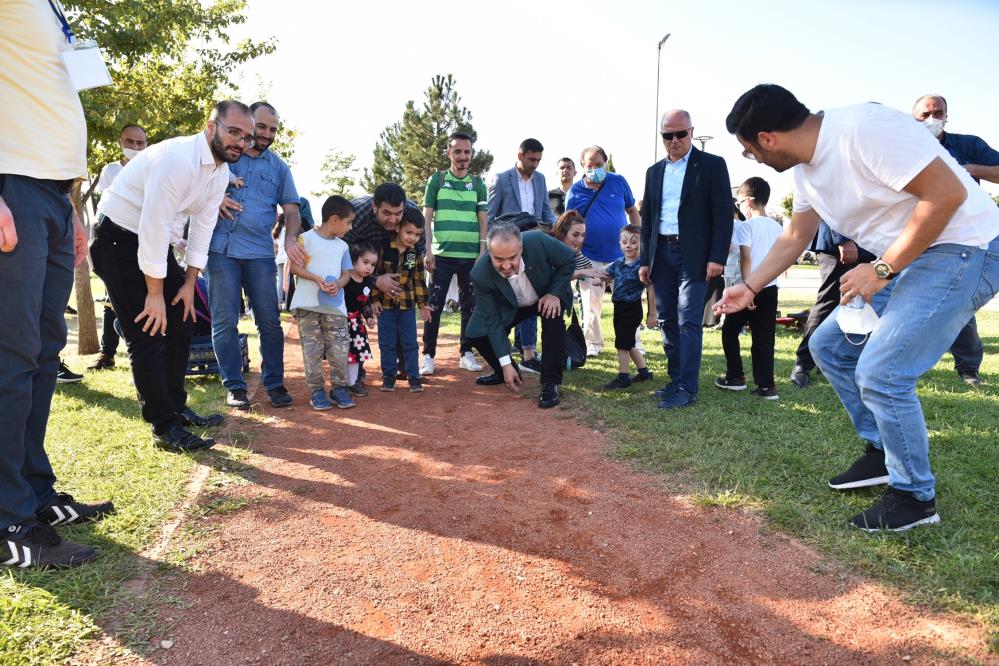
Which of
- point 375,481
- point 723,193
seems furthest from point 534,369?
point 375,481

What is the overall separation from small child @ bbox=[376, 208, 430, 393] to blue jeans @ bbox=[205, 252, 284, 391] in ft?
3.07

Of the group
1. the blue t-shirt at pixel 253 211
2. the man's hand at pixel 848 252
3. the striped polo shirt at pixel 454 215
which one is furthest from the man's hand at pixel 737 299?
the blue t-shirt at pixel 253 211

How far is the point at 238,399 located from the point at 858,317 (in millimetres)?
4273

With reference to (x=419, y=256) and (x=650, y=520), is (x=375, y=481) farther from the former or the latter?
(x=419, y=256)

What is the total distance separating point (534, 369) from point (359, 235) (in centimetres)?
214

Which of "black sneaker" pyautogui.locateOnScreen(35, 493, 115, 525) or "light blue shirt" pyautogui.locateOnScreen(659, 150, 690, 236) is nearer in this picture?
"black sneaker" pyautogui.locateOnScreen(35, 493, 115, 525)

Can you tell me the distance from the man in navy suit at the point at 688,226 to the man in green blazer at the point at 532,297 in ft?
2.69

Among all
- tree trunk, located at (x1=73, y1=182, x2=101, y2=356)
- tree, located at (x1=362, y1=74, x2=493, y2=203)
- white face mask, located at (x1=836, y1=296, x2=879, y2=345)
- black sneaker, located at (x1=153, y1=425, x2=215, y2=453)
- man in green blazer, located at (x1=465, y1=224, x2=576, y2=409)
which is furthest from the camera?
tree, located at (x1=362, y1=74, x2=493, y2=203)

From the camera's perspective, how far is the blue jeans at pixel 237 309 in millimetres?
4770

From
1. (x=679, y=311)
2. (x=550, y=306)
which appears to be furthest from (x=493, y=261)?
(x=679, y=311)

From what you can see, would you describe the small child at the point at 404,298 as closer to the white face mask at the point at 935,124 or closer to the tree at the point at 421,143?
the white face mask at the point at 935,124

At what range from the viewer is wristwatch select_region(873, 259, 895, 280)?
2.51m

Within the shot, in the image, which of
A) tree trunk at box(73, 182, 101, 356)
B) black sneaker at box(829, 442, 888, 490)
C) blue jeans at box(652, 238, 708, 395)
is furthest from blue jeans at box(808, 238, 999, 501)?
tree trunk at box(73, 182, 101, 356)

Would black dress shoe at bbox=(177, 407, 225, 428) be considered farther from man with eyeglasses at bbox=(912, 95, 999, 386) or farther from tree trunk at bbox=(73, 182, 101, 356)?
man with eyeglasses at bbox=(912, 95, 999, 386)
